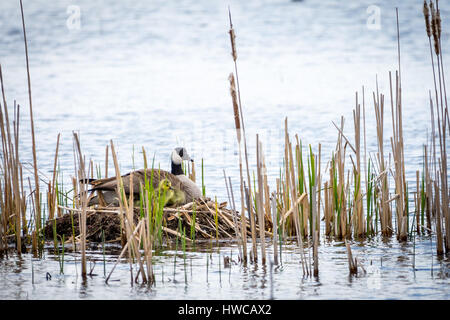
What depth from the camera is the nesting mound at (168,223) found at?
8.73 meters

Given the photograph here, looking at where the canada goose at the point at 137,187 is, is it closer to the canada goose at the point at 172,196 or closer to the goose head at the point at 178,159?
the canada goose at the point at 172,196

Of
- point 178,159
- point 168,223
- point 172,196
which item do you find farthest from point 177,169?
point 168,223

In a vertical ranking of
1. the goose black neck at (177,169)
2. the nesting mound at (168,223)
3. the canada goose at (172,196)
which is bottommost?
the nesting mound at (168,223)

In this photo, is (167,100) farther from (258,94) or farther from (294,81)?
(294,81)

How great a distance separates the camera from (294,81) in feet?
90.6

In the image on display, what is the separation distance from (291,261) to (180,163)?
345cm

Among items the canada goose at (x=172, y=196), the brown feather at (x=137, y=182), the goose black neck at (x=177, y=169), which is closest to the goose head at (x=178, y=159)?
the goose black neck at (x=177, y=169)

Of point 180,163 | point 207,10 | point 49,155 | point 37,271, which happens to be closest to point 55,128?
point 49,155

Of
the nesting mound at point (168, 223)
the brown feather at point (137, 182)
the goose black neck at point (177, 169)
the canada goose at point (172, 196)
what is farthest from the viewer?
the goose black neck at point (177, 169)

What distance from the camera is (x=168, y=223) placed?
8992 mm

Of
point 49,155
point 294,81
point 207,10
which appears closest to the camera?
point 49,155

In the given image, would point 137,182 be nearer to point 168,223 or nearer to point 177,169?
point 168,223

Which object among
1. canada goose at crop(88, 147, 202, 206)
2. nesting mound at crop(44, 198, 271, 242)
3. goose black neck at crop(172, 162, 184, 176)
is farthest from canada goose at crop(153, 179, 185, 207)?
goose black neck at crop(172, 162, 184, 176)
